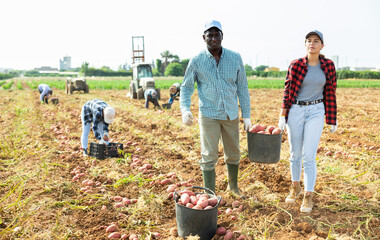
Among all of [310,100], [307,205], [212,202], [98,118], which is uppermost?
[310,100]

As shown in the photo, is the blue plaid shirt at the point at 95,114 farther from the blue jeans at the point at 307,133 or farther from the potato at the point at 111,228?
the blue jeans at the point at 307,133

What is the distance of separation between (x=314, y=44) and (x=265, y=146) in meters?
1.15

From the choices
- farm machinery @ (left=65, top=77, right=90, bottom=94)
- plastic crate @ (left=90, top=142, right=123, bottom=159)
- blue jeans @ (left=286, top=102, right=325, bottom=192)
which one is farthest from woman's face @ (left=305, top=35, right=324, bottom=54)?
farm machinery @ (left=65, top=77, right=90, bottom=94)

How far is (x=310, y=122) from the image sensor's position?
3039 millimetres

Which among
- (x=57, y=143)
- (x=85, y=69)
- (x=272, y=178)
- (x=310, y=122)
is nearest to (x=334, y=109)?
(x=310, y=122)

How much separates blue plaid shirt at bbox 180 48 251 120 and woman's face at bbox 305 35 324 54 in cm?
67

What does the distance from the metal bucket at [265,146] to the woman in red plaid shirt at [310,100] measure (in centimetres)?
25

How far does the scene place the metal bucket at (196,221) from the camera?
2.49m

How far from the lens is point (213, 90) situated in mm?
3119

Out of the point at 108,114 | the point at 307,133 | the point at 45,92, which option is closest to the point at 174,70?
the point at 45,92

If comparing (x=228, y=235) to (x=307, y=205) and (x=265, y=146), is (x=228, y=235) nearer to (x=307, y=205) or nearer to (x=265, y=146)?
(x=307, y=205)

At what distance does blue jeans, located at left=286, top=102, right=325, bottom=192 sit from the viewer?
303 centimetres

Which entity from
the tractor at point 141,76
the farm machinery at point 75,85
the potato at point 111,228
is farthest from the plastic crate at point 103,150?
the farm machinery at point 75,85

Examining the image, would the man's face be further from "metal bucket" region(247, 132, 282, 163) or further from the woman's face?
"metal bucket" region(247, 132, 282, 163)
